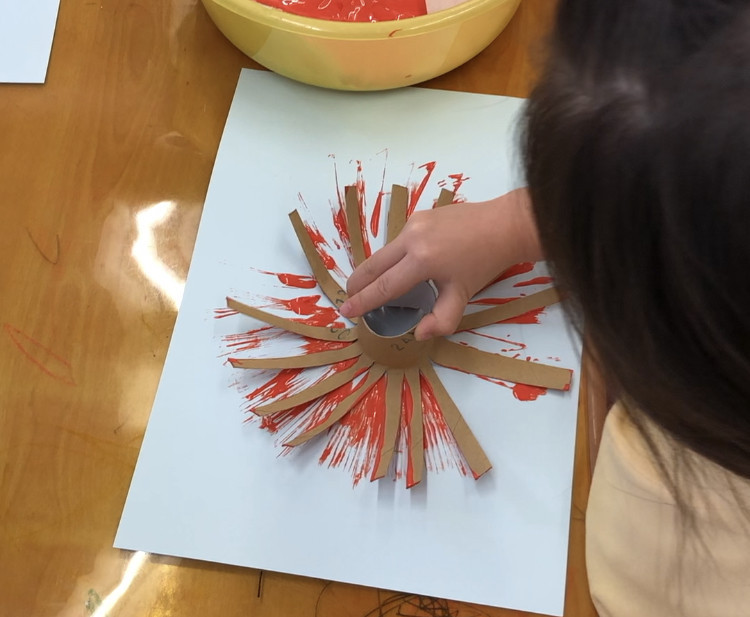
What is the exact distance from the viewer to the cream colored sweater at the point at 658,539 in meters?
0.44

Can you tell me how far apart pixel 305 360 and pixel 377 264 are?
10 centimetres

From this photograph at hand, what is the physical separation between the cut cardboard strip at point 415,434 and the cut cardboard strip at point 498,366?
0.03 meters

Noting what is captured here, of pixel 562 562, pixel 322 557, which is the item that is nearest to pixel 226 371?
pixel 322 557

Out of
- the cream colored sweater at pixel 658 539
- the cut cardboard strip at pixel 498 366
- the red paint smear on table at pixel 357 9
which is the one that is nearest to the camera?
the cream colored sweater at pixel 658 539

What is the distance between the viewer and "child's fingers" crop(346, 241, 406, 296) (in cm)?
56

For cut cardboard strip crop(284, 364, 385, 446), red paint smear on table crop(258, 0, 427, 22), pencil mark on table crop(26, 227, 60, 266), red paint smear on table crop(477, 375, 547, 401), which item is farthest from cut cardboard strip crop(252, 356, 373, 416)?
red paint smear on table crop(258, 0, 427, 22)

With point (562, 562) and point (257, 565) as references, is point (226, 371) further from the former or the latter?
point (562, 562)

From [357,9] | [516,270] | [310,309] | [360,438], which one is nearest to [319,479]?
[360,438]

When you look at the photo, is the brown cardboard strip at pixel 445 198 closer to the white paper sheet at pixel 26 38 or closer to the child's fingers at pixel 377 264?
the child's fingers at pixel 377 264

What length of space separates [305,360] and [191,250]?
154 millimetres

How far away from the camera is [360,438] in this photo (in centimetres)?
53

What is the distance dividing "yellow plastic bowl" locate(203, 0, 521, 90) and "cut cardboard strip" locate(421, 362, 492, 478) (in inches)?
10.9

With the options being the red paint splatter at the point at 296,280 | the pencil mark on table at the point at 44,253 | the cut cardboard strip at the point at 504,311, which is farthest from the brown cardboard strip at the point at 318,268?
the pencil mark on table at the point at 44,253

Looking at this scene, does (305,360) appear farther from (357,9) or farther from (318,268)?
(357,9)
